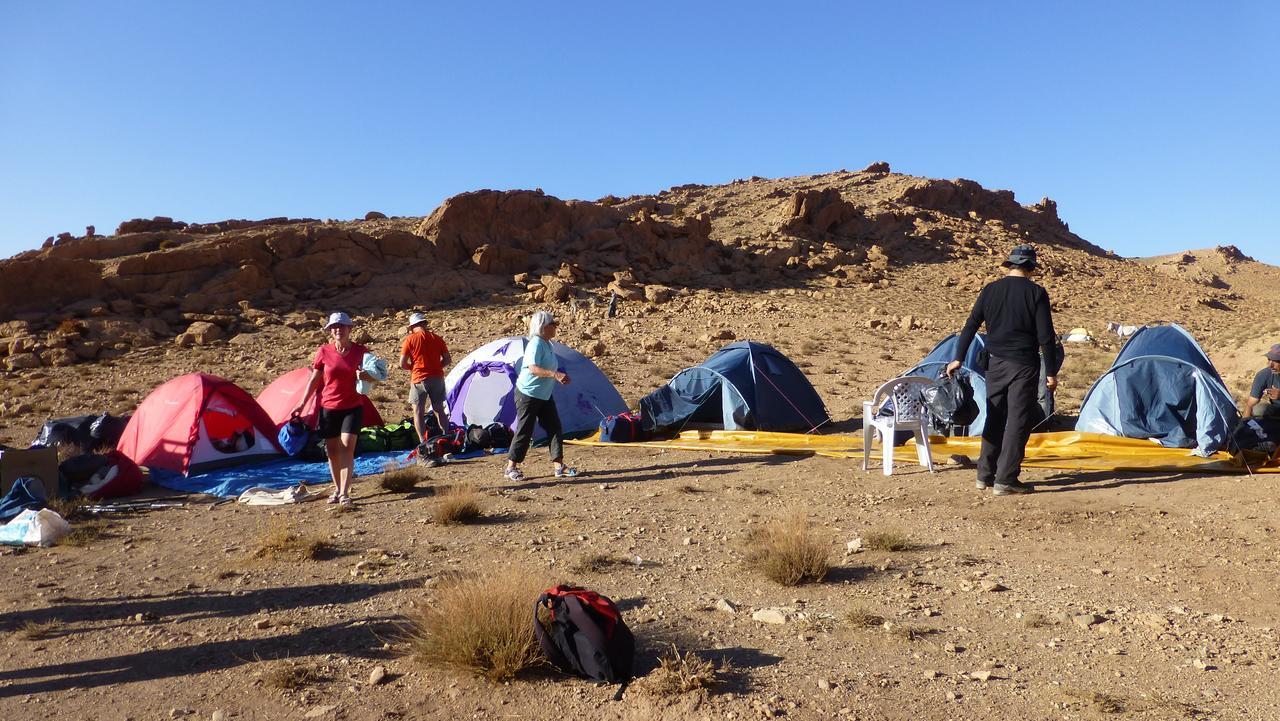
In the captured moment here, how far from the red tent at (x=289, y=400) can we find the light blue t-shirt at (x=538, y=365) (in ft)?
11.5

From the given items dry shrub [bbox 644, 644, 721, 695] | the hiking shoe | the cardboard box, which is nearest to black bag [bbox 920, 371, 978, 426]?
the hiking shoe

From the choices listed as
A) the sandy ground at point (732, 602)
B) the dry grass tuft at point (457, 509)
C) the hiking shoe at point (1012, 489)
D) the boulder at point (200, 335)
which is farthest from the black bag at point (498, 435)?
the boulder at point (200, 335)

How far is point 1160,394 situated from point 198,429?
35.2 ft

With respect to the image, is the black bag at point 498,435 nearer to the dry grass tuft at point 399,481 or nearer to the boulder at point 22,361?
the dry grass tuft at point 399,481

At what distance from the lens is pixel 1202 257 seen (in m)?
73.4

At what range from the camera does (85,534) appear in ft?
21.9

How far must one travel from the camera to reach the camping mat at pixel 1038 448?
7910 mm

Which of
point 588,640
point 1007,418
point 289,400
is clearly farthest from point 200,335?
point 588,640

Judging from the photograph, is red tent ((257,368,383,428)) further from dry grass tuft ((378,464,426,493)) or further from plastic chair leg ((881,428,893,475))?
plastic chair leg ((881,428,893,475))

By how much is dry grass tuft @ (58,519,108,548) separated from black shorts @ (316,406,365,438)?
75.2 inches

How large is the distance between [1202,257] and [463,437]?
8304 cm

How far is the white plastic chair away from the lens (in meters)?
8.36

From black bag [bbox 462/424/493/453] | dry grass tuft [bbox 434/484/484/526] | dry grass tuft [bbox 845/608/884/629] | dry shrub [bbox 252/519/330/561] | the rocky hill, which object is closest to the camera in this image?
dry grass tuft [bbox 845/608/884/629]

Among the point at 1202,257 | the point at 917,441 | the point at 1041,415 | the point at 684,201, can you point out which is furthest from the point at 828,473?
the point at 1202,257
